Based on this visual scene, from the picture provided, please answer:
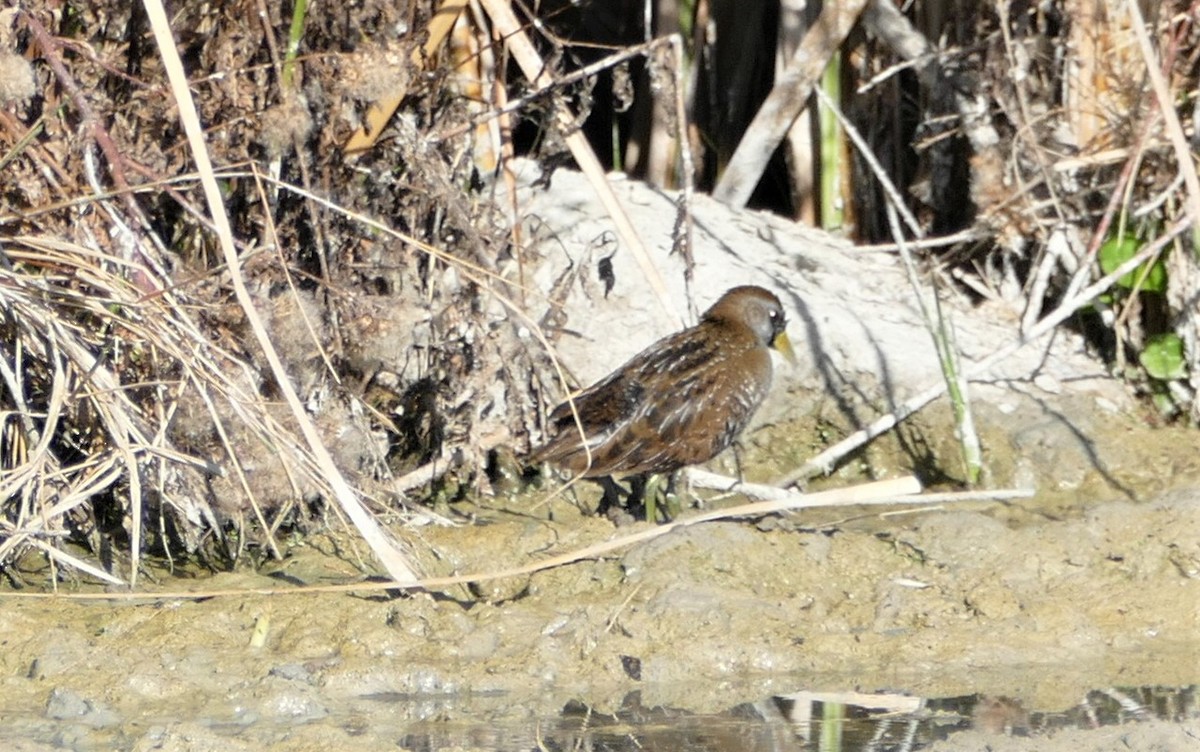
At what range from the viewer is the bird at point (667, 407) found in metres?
4.87

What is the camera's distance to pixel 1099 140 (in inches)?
221

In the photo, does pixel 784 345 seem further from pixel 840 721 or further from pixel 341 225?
pixel 840 721

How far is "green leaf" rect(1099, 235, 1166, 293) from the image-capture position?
5516 mm

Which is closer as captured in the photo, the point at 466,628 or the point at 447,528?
the point at 466,628

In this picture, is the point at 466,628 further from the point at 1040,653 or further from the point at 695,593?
the point at 1040,653

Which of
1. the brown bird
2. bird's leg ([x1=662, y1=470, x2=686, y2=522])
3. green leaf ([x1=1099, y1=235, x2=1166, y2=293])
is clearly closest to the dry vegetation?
green leaf ([x1=1099, y1=235, x2=1166, y2=293])

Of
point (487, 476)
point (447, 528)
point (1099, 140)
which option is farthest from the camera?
point (1099, 140)

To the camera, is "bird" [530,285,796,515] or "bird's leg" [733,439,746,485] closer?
"bird" [530,285,796,515]

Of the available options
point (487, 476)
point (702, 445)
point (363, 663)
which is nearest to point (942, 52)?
point (702, 445)

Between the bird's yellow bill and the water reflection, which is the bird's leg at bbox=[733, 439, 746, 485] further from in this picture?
the water reflection

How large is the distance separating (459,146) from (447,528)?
3.56 feet

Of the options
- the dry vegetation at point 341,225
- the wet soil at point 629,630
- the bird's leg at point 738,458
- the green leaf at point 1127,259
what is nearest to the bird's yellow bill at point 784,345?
the bird's leg at point 738,458

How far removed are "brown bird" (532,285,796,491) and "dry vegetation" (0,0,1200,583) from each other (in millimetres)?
260

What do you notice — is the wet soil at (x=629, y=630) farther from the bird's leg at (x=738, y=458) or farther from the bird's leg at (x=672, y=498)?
the bird's leg at (x=738, y=458)
